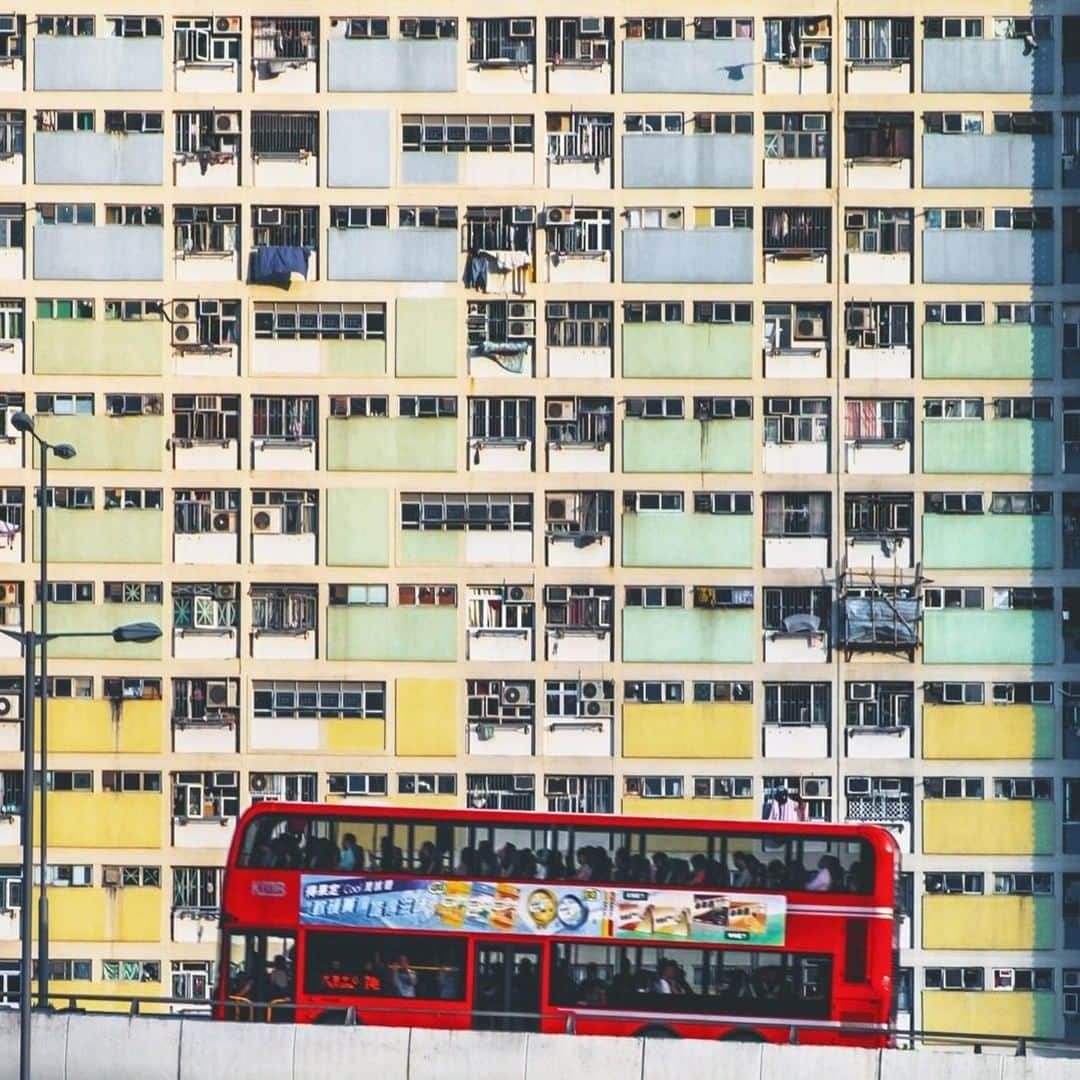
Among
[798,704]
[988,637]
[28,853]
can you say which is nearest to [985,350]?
[988,637]

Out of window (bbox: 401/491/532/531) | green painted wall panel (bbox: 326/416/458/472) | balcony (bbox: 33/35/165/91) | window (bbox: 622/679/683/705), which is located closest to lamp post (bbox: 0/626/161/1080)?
green painted wall panel (bbox: 326/416/458/472)

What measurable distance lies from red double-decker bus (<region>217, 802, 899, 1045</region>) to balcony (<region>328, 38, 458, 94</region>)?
62.4 ft

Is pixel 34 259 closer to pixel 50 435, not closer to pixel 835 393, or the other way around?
pixel 50 435

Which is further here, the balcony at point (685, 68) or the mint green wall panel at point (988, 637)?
the balcony at point (685, 68)

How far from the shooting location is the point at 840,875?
37.3m

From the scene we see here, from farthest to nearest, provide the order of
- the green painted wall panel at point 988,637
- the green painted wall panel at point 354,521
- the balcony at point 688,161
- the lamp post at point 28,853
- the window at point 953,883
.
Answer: the balcony at point 688,161
the green painted wall panel at point 354,521
the green painted wall panel at point 988,637
the window at point 953,883
the lamp post at point 28,853

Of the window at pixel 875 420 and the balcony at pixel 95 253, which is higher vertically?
the balcony at pixel 95 253

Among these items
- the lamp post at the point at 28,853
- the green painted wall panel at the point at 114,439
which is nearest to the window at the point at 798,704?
the green painted wall panel at the point at 114,439

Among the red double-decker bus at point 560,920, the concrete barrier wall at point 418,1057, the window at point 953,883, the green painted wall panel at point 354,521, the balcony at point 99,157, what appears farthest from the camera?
the balcony at point 99,157

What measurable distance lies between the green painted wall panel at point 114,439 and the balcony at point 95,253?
109 inches

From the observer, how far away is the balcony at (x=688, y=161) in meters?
52.6

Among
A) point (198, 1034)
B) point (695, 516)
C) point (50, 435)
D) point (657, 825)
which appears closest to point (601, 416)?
point (695, 516)

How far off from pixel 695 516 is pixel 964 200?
8.05m

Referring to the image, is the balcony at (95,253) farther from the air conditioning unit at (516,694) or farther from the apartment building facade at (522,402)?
the air conditioning unit at (516,694)
